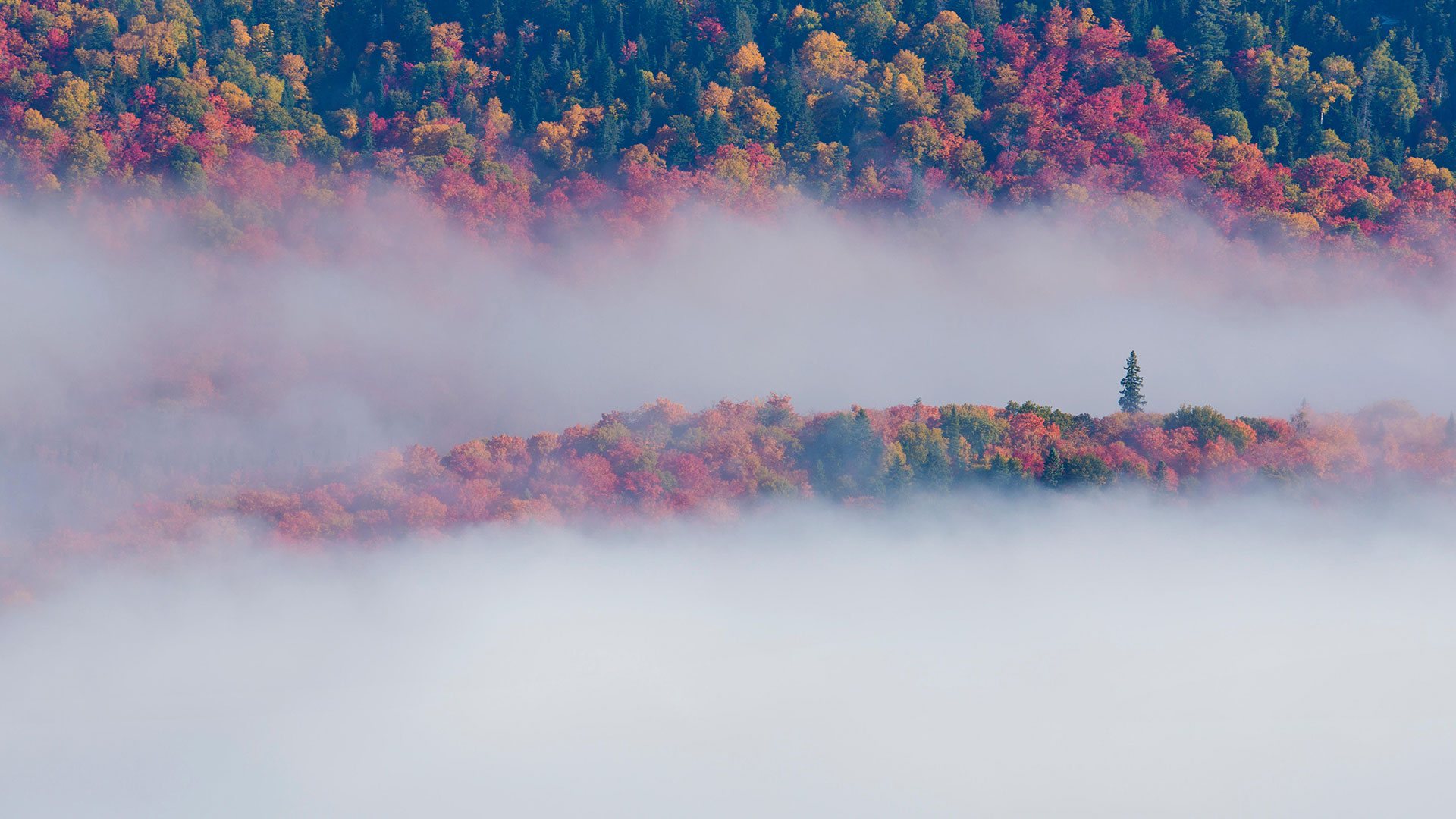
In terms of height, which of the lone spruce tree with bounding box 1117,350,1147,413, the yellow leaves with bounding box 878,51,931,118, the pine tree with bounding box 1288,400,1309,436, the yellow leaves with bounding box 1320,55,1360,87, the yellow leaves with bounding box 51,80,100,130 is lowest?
the pine tree with bounding box 1288,400,1309,436

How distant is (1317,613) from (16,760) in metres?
106

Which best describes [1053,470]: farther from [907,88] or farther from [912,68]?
[912,68]

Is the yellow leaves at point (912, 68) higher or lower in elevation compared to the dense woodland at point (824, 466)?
higher

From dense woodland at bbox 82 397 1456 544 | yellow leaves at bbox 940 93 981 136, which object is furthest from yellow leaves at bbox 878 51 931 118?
dense woodland at bbox 82 397 1456 544

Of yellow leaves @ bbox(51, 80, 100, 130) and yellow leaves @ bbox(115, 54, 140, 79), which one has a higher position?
yellow leaves @ bbox(115, 54, 140, 79)

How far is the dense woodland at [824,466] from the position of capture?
155875 millimetres

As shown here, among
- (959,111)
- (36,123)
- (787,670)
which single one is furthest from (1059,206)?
(36,123)

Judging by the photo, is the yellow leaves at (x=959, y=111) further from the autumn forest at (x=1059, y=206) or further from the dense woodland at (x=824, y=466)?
the dense woodland at (x=824, y=466)

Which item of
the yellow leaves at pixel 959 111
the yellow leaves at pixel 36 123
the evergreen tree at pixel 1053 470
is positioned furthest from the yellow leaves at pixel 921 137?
the yellow leaves at pixel 36 123

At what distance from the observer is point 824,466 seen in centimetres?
15812

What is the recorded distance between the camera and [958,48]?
651 ft

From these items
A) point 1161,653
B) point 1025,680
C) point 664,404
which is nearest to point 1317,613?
point 1161,653

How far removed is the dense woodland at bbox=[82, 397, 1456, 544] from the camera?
511ft

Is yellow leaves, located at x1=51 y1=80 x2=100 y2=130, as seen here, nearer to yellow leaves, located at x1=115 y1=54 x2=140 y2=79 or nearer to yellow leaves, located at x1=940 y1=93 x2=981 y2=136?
yellow leaves, located at x1=115 y1=54 x2=140 y2=79
